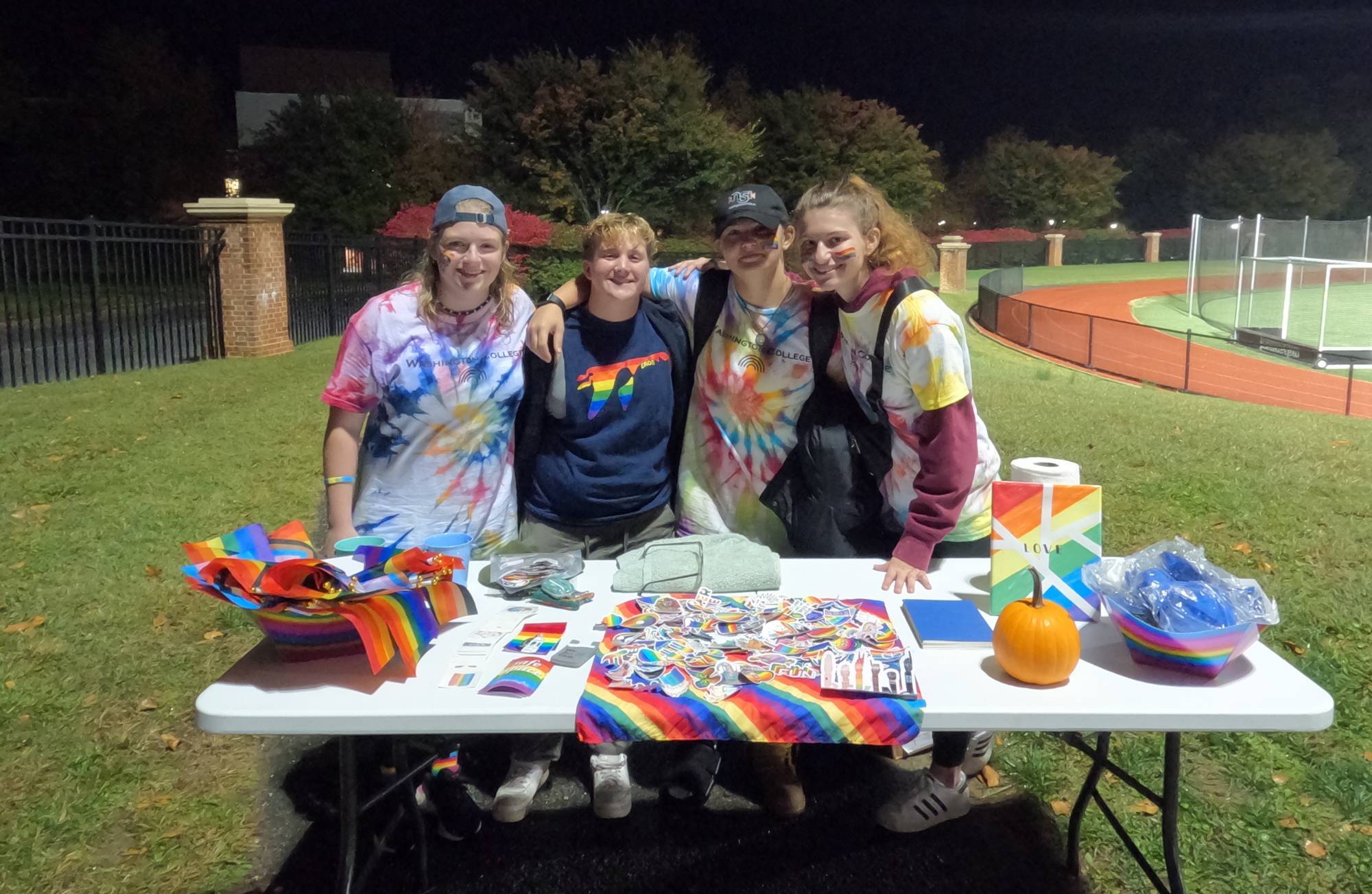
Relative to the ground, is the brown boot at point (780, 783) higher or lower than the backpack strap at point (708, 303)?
lower

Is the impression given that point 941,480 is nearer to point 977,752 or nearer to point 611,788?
point 977,752

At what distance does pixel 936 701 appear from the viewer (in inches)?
78.7

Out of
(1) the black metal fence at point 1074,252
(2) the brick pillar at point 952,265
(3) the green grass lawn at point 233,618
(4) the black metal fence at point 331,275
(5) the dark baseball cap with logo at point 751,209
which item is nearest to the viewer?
(5) the dark baseball cap with logo at point 751,209

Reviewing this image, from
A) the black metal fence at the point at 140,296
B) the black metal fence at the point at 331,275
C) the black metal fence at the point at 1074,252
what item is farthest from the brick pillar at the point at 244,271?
the black metal fence at the point at 1074,252

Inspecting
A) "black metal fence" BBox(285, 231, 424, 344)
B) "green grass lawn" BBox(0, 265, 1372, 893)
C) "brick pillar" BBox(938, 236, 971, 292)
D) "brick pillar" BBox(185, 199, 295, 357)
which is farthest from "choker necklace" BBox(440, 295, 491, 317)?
"brick pillar" BBox(938, 236, 971, 292)

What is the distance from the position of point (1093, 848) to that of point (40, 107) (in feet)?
144

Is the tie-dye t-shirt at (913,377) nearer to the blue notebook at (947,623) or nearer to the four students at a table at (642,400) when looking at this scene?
the four students at a table at (642,400)

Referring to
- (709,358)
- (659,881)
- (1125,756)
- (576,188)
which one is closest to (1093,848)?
(1125,756)

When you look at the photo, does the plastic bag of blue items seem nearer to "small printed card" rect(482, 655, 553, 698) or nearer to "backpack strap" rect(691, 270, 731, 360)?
"small printed card" rect(482, 655, 553, 698)

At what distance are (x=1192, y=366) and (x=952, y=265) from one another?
12.5 metres

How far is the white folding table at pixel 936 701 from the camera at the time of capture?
1.94 metres

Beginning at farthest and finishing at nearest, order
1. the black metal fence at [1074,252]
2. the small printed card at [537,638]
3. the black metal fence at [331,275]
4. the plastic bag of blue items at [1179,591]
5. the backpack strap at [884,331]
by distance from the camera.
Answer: the black metal fence at [1074,252], the black metal fence at [331,275], the backpack strap at [884,331], the small printed card at [537,638], the plastic bag of blue items at [1179,591]

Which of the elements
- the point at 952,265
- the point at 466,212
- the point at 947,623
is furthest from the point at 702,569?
the point at 952,265

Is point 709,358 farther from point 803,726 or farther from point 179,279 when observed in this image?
point 179,279
